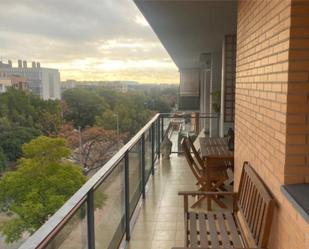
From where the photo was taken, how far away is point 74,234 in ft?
5.98

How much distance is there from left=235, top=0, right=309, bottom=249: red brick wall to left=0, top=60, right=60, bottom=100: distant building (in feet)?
94.7

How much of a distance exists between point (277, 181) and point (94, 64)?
36.1 metres

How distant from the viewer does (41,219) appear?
62.1 feet

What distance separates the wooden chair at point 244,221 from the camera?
87.0 inches

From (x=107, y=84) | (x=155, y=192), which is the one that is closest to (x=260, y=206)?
(x=155, y=192)

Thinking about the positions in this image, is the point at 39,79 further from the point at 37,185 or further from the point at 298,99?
the point at 298,99

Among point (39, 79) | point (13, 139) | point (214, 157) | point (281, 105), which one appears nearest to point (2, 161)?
point (13, 139)

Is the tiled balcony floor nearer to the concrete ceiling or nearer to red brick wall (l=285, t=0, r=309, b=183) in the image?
red brick wall (l=285, t=0, r=309, b=183)

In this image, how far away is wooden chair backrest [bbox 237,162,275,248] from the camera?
214 cm

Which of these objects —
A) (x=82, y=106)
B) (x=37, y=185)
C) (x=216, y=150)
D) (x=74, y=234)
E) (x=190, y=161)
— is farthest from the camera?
(x=82, y=106)

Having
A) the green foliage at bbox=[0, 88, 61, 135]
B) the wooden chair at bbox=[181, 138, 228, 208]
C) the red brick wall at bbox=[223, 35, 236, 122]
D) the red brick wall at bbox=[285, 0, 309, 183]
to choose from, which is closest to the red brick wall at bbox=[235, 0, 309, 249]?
the red brick wall at bbox=[285, 0, 309, 183]

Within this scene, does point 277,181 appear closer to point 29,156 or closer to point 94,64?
point 29,156

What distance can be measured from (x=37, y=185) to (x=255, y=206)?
19048 mm

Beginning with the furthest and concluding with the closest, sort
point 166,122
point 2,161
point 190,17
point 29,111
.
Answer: point 29,111, point 2,161, point 166,122, point 190,17
